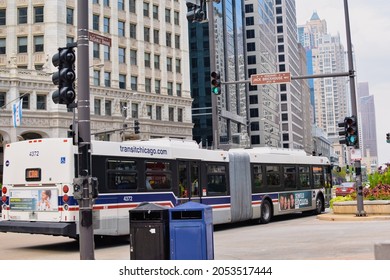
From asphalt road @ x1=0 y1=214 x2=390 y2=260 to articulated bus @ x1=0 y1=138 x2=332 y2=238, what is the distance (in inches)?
32.5

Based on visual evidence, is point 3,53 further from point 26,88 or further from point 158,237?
point 158,237

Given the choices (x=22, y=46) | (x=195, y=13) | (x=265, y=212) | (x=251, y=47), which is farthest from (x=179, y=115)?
(x=251, y=47)

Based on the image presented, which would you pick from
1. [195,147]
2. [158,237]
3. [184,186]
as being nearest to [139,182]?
[184,186]

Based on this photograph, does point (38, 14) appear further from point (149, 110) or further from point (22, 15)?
point (149, 110)

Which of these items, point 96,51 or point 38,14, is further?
point 96,51

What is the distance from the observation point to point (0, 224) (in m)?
15.6

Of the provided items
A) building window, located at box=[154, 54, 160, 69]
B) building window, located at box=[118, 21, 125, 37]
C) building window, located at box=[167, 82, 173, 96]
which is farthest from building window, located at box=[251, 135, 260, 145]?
building window, located at box=[118, 21, 125, 37]

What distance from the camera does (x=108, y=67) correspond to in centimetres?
6212

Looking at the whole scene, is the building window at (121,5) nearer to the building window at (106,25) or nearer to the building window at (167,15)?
the building window at (106,25)

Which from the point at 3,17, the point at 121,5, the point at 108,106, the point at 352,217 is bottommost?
the point at 352,217

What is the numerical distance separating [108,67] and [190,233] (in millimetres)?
54023

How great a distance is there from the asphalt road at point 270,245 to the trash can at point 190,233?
2274 mm

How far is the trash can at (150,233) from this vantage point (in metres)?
10.1
